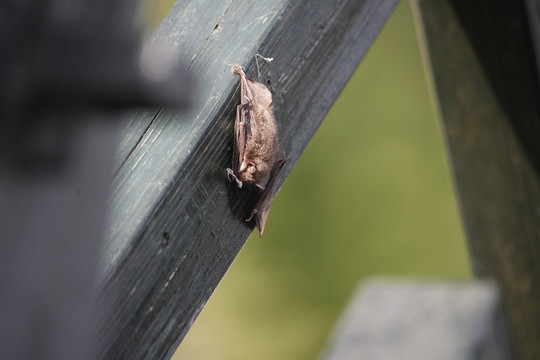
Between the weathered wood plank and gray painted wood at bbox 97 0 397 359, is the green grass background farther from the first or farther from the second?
gray painted wood at bbox 97 0 397 359

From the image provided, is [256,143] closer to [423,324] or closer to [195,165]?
[195,165]

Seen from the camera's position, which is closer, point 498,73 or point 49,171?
point 49,171

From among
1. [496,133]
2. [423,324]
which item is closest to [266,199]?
[496,133]

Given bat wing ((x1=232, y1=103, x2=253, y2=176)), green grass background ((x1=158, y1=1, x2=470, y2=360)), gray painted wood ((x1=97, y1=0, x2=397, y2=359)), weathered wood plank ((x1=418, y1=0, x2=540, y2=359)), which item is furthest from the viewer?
green grass background ((x1=158, y1=1, x2=470, y2=360))

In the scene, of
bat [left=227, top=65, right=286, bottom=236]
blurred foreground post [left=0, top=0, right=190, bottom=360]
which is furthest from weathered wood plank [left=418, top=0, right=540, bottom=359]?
blurred foreground post [left=0, top=0, right=190, bottom=360]

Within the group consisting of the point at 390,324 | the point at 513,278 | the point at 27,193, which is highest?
the point at 27,193

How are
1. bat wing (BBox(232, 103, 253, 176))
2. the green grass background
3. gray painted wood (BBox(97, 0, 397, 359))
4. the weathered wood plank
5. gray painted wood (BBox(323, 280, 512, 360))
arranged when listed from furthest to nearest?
the green grass background → gray painted wood (BBox(323, 280, 512, 360)) → the weathered wood plank → bat wing (BBox(232, 103, 253, 176)) → gray painted wood (BBox(97, 0, 397, 359))

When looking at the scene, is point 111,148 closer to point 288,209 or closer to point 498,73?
point 498,73

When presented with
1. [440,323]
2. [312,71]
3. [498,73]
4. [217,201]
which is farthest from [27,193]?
[440,323]

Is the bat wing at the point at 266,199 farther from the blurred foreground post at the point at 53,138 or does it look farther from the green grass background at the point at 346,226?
the green grass background at the point at 346,226
